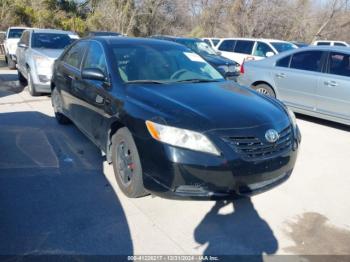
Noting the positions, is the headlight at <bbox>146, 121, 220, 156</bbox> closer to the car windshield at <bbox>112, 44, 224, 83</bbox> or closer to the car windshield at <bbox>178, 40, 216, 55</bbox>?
the car windshield at <bbox>112, 44, 224, 83</bbox>

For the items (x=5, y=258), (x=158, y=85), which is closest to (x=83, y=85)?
(x=158, y=85)

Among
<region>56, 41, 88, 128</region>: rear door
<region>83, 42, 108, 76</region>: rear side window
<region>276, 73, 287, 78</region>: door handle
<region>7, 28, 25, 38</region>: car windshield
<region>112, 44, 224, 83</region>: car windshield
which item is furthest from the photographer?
<region>7, 28, 25, 38</region>: car windshield

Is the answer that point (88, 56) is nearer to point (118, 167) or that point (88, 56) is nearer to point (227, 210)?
point (118, 167)

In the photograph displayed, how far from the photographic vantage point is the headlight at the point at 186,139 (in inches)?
116

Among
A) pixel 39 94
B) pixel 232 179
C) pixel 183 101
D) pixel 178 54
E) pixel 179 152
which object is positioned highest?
pixel 178 54

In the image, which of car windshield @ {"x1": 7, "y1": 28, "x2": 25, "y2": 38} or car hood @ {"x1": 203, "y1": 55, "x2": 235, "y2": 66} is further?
car windshield @ {"x1": 7, "y1": 28, "x2": 25, "y2": 38}

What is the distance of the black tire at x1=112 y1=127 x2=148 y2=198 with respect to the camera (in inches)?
131

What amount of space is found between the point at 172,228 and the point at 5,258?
1.39m

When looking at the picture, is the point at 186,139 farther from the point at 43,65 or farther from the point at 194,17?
the point at 194,17

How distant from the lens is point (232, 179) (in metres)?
2.99

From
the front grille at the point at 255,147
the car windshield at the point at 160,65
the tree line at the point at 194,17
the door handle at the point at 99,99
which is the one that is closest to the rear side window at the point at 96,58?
the car windshield at the point at 160,65

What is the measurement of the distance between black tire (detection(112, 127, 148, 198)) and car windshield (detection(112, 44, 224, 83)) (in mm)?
691

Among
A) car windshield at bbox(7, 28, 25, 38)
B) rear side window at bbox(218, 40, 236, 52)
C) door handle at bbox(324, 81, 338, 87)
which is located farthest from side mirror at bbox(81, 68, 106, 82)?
car windshield at bbox(7, 28, 25, 38)

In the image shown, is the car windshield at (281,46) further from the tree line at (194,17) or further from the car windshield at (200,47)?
the tree line at (194,17)
